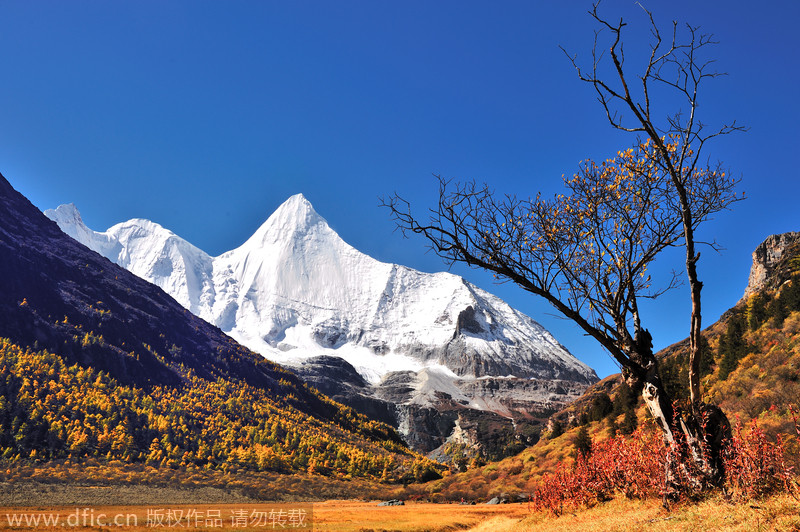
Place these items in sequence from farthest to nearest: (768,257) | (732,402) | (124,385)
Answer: (768,257) → (124,385) → (732,402)

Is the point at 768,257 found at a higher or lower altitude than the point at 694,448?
higher

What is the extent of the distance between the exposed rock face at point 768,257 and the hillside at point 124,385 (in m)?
60.6

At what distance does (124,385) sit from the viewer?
60.6 metres

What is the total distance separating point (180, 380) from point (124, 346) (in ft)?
31.4

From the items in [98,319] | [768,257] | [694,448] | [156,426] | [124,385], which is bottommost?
[156,426]

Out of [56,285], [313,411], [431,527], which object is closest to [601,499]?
[431,527]

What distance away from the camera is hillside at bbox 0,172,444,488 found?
153ft

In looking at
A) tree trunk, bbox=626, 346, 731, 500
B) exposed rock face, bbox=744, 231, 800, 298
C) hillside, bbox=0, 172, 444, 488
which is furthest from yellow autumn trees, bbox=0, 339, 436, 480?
exposed rock face, bbox=744, 231, 800, 298

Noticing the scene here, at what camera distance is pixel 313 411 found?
328ft

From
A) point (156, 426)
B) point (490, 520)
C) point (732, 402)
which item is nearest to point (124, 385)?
point (156, 426)

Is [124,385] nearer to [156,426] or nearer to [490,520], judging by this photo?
[156,426]

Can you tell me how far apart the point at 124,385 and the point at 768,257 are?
10058 cm

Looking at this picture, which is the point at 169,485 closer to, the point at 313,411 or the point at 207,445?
the point at 207,445

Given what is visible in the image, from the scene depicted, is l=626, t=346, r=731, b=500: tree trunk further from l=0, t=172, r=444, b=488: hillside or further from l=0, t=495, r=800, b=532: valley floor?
l=0, t=172, r=444, b=488: hillside
